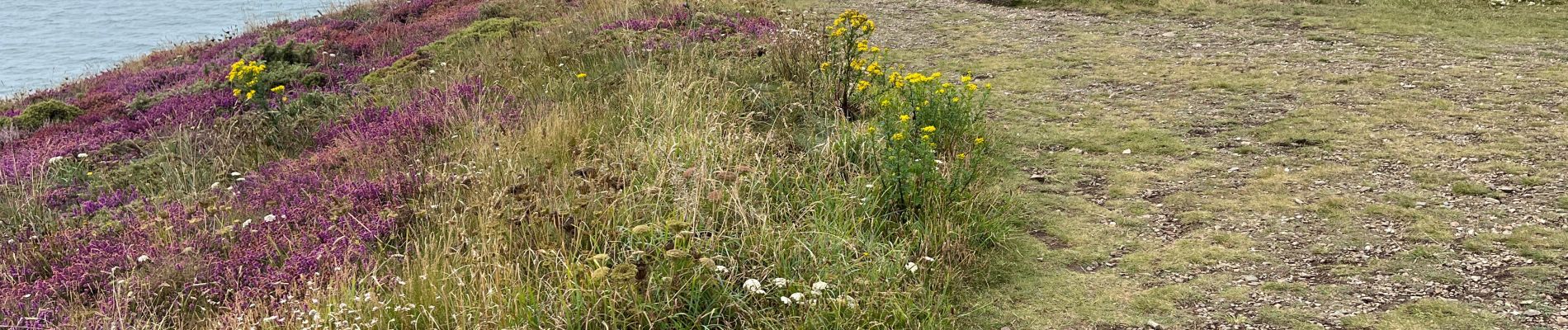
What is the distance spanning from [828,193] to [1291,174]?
2.76 meters

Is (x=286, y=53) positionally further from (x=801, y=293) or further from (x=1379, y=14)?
(x=1379, y=14)

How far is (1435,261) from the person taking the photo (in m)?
4.39

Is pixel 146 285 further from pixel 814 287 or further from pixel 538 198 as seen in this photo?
pixel 814 287

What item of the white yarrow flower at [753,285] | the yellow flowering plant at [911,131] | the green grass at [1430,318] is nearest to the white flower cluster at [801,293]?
the white yarrow flower at [753,285]

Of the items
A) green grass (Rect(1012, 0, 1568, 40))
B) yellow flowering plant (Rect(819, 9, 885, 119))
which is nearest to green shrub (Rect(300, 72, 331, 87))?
yellow flowering plant (Rect(819, 9, 885, 119))

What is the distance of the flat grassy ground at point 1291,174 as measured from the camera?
418 cm

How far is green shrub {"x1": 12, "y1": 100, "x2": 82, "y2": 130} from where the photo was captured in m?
10.2

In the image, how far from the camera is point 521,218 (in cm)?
445

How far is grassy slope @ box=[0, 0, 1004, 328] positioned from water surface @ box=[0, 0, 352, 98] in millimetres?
11042

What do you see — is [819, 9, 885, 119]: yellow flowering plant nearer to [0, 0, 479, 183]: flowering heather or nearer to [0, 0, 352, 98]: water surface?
[0, 0, 479, 183]: flowering heather

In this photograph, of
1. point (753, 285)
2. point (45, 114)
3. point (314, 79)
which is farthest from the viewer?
point (45, 114)

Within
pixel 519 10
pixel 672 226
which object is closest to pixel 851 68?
pixel 672 226

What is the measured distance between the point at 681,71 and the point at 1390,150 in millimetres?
4724

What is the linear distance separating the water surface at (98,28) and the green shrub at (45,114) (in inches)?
197
